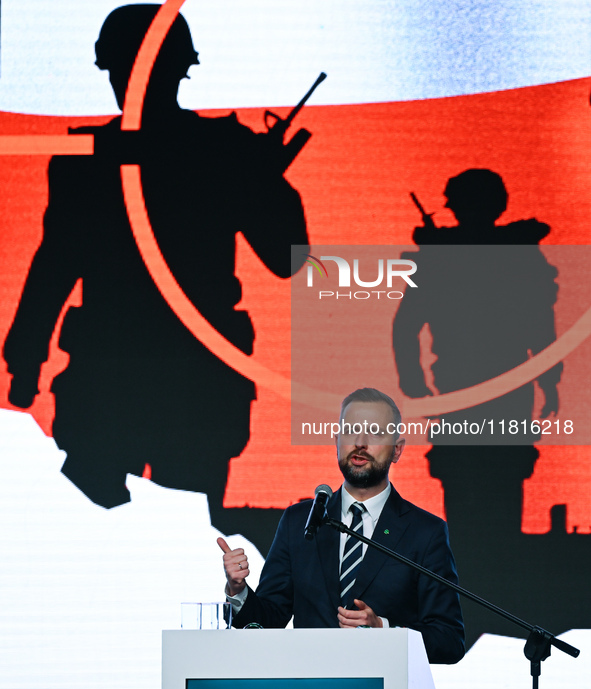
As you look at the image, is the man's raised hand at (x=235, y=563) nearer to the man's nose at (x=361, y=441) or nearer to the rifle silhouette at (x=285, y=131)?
the man's nose at (x=361, y=441)

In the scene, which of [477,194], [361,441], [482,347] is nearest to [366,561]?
[361,441]

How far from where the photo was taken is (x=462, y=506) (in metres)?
3.93

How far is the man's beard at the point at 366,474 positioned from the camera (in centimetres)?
315

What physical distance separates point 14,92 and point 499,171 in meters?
2.05

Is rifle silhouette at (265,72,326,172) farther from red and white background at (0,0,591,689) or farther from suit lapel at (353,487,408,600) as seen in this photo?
suit lapel at (353,487,408,600)

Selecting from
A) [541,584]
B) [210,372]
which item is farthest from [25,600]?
[541,584]

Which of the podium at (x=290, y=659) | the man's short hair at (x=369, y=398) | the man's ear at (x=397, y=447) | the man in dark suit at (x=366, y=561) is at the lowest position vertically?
the podium at (x=290, y=659)

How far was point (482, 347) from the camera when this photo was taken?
401 cm

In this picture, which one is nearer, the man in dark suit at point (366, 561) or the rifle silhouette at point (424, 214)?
the man in dark suit at point (366, 561)

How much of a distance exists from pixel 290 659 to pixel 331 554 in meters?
1.18

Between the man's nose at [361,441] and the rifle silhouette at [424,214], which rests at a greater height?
the rifle silhouette at [424,214]

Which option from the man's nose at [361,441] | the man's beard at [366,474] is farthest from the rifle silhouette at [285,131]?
the man's beard at [366,474]

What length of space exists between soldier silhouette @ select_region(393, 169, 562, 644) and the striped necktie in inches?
34.0

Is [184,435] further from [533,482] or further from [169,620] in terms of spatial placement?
[533,482]
